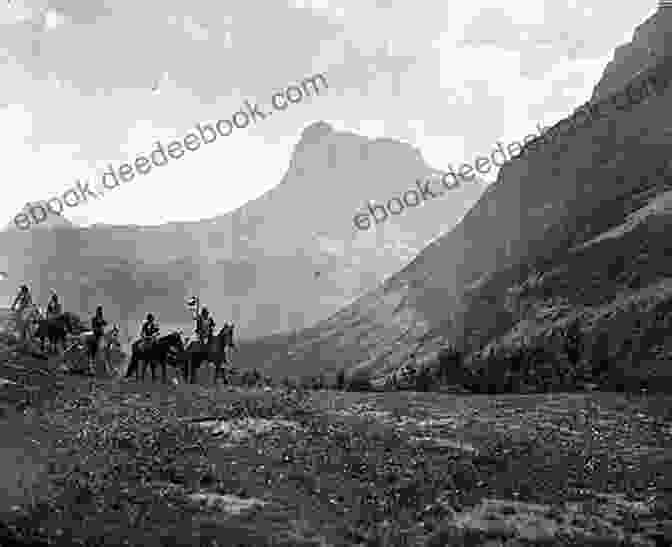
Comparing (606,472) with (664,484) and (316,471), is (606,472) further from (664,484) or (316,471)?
(316,471)

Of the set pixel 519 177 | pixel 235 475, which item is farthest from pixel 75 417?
pixel 519 177

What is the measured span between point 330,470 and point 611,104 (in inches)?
3798

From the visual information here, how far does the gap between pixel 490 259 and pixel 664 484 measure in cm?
9416

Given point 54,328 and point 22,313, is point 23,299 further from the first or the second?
point 54,328

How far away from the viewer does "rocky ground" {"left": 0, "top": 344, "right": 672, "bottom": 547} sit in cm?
1177

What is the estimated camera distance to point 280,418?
1861cm

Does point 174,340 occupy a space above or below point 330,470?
above

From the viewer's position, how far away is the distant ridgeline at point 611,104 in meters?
88.6

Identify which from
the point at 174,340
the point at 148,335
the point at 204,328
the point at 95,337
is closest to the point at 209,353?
the point at 204,328

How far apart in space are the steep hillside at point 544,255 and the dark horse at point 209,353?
22.8m

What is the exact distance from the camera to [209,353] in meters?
29.7

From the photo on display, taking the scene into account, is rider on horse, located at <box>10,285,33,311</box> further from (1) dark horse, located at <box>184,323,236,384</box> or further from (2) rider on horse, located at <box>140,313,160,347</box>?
(1) dark horse, located at <box>184,323,236,384</box>

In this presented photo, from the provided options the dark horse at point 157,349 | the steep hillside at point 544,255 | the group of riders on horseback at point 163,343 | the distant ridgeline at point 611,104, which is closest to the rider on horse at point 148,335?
the group of riders on horseback at point 163,343

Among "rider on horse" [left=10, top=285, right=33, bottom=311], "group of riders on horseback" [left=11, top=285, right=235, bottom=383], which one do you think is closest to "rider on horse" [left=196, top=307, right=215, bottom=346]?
"group of riders on horseback" [left=11, top=285, right=235, bottom=383]
